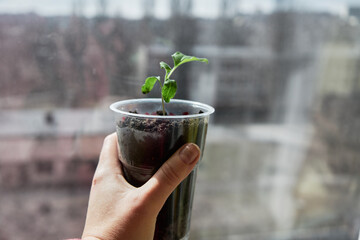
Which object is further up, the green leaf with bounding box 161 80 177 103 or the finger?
the green leaf with bounding box 161 80 177 103

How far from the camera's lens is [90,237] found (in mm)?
424

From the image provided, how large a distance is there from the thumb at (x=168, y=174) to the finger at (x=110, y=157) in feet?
0.31

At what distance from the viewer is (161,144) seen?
1.36 ft

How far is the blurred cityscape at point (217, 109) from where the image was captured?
2.64ft

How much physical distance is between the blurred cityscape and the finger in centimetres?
32

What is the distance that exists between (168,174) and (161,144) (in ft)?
0.15

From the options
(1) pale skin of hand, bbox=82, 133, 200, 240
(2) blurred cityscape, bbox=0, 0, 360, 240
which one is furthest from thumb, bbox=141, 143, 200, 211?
(2) blurred cityscape, bbox=0, 0, 360, 240

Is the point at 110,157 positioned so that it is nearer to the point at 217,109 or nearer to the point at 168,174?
the point at 168,174

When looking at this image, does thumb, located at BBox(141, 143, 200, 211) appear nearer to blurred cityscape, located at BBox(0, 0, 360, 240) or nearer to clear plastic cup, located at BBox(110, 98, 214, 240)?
clear plastic cup, located at BBox(110, 98, 214, 240)

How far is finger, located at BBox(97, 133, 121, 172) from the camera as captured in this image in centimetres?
48

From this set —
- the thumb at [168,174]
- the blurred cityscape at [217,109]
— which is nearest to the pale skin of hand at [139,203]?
the thumb at [168,174]

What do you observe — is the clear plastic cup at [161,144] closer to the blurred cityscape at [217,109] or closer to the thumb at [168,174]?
the thumb at [168,174]

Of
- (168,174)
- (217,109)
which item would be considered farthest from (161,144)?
(217,109)

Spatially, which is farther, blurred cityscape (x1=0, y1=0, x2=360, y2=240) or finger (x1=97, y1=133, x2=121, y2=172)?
blurred cityscape (x1=0, y1=0, x2=360, y2=240)
